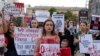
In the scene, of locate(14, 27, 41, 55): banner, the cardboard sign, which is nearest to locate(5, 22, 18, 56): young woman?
locate(14, 27, 41, 55): banner

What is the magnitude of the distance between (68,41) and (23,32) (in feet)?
3.29

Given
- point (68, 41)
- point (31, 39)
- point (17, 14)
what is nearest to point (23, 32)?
point (31, 39)

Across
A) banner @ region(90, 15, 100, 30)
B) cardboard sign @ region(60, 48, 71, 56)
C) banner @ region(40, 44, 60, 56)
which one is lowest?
cardboard sign @ region(60, 48, 71, 56)

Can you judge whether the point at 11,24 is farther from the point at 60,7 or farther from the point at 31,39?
the point at 60,7

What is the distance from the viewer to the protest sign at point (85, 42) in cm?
954

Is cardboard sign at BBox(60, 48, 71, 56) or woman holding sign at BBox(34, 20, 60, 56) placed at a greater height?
woman holding sign at BBox(34, 20, 60, 56)

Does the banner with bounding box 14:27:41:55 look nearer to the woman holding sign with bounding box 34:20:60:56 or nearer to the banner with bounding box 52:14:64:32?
the woman holding sign with bounding box 34:20:60:56

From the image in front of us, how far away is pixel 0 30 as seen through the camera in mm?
9320

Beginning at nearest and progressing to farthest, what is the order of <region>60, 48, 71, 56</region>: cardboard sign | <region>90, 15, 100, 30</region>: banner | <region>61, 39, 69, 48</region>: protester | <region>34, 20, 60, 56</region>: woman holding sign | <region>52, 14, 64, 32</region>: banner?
<region>34, 20, 60, 56</region>: woman holding sign
<region>60, 48, 71, 56</region>: cardboard sign
<region>61, 39, 69, 48</region>: protester
<region>90, 15, 100, 30</region>: banner
<region>52, 14, 64, 32</region>: banner

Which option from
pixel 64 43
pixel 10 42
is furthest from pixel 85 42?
pixel 10 42

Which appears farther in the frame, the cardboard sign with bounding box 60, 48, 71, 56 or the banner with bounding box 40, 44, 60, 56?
the cardboard sign with bounding box 60, 48, 71, 56

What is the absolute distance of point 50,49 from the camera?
8602mm

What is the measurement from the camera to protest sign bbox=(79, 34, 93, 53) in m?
9.54

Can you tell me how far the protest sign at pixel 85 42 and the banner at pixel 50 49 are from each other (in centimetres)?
108
